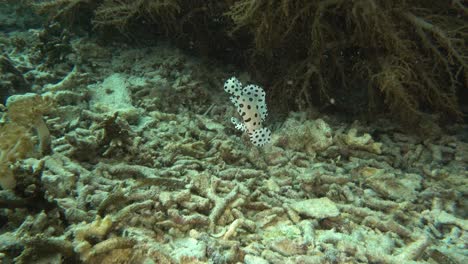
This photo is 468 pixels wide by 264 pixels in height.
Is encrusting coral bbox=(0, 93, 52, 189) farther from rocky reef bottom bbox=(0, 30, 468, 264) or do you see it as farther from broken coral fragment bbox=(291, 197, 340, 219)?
broken coral fragment bbox=(291, 197, 340, 219)

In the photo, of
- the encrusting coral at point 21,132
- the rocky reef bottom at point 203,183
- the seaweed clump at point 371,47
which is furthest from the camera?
the seaweed clump at point 371,47

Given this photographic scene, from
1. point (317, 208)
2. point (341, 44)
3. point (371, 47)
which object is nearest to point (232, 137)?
point (317, 208)

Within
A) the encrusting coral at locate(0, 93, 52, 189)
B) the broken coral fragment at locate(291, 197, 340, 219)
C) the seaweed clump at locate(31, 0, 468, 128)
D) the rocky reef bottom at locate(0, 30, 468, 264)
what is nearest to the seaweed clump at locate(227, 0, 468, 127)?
the seaweed clump at locate(31, 0, 468, 128)

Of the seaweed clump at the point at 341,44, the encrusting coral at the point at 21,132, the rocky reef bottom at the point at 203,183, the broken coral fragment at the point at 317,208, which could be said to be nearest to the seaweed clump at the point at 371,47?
the seaweed clump at the point at 341,44

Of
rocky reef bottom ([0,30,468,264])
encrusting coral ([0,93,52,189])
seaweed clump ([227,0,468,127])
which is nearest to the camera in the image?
rocky reef bottom ([0,30,468,264])

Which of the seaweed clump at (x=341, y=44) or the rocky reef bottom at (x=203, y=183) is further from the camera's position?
the seaweed clump at (x=341, y=44)

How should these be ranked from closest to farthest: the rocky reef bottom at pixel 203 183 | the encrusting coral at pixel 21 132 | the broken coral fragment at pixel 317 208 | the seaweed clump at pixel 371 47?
the rocky reef bottom at pixel 203 183
the encrusting coral at pixel 21 132
the broken coral fragment at pixel 317 208
the seaweed clump at pixel 371 47

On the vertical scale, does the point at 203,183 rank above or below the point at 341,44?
below

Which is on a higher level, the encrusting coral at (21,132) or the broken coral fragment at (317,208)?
the encrusting coral at (21,132)

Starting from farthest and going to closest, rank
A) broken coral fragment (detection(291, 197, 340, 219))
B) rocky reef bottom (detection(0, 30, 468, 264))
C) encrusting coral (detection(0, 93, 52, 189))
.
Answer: broken coral fragment (detection(291, 197, 340, 219)) → encrusting coral (detection(0, 93, 52, 189)) → rocky reef bottom (detection(0, 30, 468, 264))

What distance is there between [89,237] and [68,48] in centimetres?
464

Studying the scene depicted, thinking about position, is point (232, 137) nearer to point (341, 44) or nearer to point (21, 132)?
point (341, 44)

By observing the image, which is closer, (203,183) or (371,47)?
(203,183)

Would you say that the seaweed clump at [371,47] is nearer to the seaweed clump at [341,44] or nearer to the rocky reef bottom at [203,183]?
the seaweed clump at [341,44]
